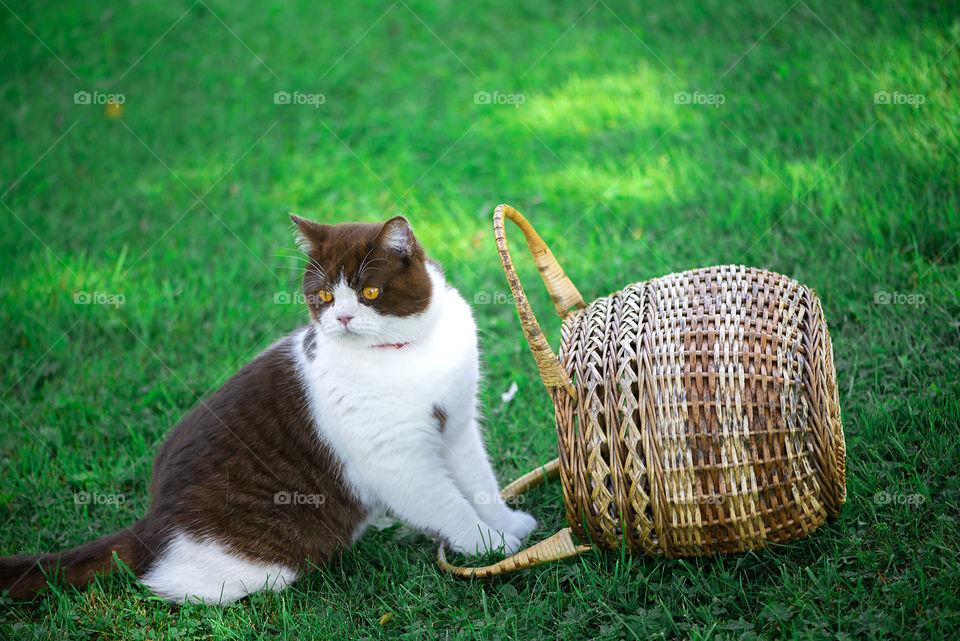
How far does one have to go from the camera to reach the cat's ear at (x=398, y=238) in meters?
2.22

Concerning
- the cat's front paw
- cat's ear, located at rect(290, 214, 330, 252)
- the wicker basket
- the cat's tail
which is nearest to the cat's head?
cat's ear, located at rect(290, 214, 330, 252)

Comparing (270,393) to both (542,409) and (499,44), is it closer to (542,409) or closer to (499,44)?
(542,409)

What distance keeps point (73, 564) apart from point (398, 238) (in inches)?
59.2

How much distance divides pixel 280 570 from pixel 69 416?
1683 millimetres

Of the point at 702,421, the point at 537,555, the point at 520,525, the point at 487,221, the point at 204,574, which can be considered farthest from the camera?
the point at 487,221

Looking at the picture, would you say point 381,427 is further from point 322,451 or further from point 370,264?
point 370,264

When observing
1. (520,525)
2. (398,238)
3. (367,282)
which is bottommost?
(520,525)

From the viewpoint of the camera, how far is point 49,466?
3107mm

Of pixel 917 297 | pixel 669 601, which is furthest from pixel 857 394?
pixel 669 601

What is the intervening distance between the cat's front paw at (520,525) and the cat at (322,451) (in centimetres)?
12

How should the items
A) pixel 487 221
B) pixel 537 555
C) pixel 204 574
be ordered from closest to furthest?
pixel 537 555, pixel 204 574, pixel 487 221

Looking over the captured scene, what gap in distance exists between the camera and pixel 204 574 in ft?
7.50

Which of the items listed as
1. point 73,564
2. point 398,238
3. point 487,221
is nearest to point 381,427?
point 398,238

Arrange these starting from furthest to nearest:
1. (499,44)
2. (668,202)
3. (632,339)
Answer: (499,44) → (668,202) → (632,339)
